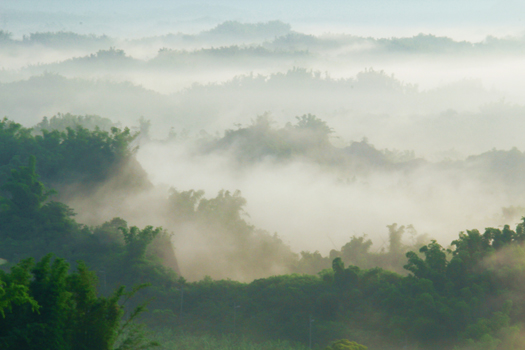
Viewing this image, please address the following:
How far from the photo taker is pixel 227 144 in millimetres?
89625

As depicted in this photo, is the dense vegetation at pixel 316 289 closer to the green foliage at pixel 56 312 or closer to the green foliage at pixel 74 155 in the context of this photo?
the green foliage at pixel 74 155

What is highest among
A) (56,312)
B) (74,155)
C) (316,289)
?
(74,155)

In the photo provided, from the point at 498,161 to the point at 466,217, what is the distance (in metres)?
23.3

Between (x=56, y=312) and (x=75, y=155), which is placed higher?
(x=75, y=155)

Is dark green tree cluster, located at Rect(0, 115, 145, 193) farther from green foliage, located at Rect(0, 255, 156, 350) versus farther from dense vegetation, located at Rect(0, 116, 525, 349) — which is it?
green foliage, located at Rect(0, 255, 156, 350)

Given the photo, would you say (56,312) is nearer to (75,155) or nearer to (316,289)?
→ (316,289)

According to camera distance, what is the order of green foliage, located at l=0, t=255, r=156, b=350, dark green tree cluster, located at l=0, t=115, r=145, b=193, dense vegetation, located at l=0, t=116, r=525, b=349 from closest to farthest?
green foliage, located at l=0, t=255, r=156, b=350 → dense vegetation, located at l=0, t=116, r=525, b=349 → dark green tree cluster, located at l=0, t=115, r=145, b=193

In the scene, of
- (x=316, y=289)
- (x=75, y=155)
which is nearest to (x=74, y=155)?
(x=75, y=155)

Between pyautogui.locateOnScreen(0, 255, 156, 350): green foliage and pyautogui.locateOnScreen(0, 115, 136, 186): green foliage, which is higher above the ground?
pyautogui.locateOnScreen(0, 115, 136, 186): green foliage

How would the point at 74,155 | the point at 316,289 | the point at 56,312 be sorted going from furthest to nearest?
the point at 74,155
the point at 316,289
the point at 56,312

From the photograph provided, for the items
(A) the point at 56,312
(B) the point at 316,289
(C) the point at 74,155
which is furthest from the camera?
(C) the point at 74,155

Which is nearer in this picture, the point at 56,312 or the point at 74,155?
the point at 56,312

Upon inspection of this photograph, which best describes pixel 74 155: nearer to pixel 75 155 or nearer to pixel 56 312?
pixel 75 155

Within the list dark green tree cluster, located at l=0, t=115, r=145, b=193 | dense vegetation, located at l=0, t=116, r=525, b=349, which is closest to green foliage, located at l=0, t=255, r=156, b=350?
dense vegetation, located at l=0, t=116, r=525, b=349
